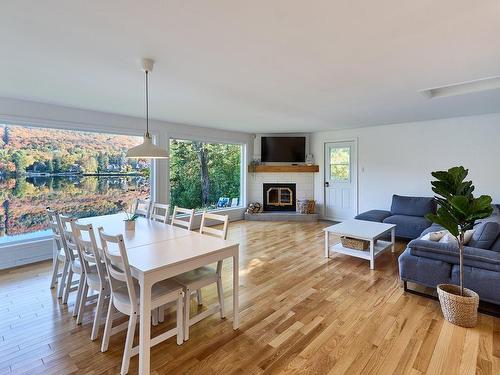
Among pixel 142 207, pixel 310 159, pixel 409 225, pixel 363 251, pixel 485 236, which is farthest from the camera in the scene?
pixel 310 159

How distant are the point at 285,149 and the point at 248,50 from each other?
16.2 feet

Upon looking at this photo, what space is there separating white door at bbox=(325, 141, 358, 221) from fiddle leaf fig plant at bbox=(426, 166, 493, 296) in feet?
13.5

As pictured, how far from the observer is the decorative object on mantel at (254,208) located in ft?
23.1

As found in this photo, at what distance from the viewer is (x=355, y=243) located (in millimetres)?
3898

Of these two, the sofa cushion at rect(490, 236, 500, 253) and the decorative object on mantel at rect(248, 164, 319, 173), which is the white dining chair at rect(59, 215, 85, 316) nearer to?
the sofa cushion at rect(490, 236, 500, 253)

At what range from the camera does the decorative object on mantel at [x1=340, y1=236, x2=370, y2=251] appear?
12.7 feet

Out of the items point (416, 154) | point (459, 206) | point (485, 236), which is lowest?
point (485, 236)

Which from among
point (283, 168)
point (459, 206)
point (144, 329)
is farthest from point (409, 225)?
point (144, 329)

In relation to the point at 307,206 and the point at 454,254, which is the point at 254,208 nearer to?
the point at 307,206

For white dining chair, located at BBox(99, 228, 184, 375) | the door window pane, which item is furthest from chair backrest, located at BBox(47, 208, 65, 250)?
the door window pane

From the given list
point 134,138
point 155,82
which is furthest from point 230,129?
point 155,82

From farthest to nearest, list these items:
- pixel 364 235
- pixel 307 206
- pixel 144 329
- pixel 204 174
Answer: pixel 307 206, pixel 204 174, pixel 364 235, pixel 144 329

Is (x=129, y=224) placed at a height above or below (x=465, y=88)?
below

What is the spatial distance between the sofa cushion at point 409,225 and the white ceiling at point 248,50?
199 centimetres
